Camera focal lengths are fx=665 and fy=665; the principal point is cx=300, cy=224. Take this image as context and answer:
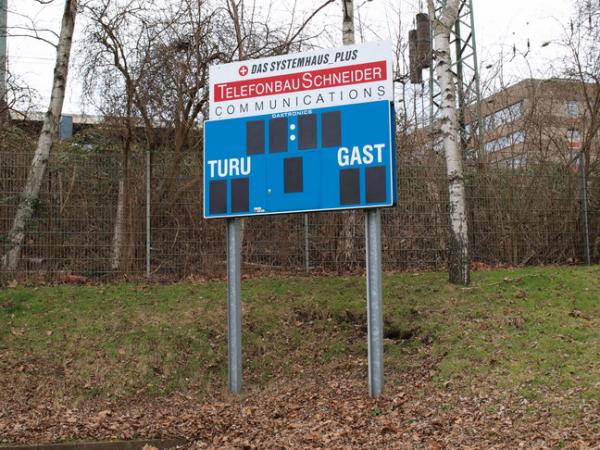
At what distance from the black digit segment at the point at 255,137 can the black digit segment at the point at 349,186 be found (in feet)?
4.14

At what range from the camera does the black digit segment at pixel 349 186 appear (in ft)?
29.0

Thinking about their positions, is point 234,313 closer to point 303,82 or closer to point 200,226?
point 303,82

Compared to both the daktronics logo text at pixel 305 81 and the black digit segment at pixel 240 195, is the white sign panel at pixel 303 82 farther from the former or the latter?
the black digit segment at pixel 240 195

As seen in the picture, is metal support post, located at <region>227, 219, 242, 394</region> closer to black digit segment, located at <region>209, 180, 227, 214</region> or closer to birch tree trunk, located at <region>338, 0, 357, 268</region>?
black digit segment, located at <region>209, 180, 227, 214</region>

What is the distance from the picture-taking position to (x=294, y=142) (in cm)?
924

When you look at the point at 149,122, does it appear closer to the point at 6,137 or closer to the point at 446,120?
the point at 6,137

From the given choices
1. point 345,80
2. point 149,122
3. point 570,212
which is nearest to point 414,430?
point 345,80

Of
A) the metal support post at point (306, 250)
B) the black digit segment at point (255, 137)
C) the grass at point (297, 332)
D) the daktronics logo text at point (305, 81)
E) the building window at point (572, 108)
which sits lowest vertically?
the grass at point (297, 332)

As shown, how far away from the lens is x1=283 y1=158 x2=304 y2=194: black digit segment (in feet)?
30.0

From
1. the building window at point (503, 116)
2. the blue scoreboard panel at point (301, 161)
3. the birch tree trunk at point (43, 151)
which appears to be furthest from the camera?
the building window at point (503, 116)

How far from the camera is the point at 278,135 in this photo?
933cm

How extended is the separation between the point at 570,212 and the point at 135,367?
1048 centimetres

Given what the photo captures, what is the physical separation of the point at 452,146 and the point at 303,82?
3.65 m

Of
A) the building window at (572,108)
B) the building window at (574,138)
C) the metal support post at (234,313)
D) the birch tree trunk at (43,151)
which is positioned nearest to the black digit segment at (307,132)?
the metal support post at (234,313)
